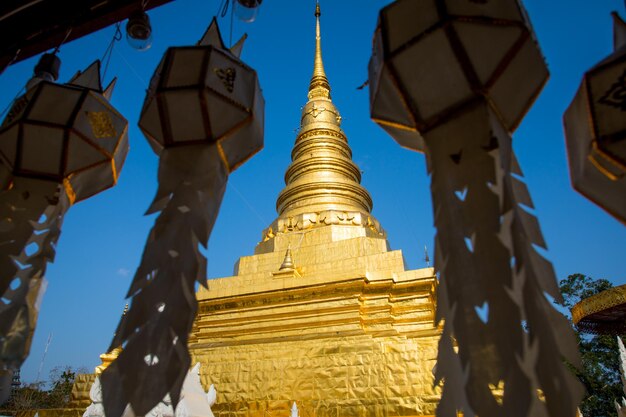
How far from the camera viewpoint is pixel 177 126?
206cm

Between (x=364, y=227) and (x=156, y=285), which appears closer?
(x=156, y=285)

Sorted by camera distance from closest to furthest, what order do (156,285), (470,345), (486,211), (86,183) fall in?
(470,345), (486,211), (156,285), (86,183)

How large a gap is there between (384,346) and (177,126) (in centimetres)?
596

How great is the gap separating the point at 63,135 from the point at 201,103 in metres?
0.88

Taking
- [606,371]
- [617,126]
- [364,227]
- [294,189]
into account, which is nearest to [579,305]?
[606,371]

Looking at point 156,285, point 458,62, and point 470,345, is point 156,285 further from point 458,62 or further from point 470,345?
point 458,62

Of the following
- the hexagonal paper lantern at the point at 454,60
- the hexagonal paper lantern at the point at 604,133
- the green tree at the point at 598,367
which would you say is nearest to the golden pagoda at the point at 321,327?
the hexagonal paper lantern at the point at 604,133

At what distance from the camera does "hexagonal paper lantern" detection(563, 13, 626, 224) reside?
1515 mm

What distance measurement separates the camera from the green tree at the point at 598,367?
19.5 meters

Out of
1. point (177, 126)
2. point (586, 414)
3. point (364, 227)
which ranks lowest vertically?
point (586, 414)

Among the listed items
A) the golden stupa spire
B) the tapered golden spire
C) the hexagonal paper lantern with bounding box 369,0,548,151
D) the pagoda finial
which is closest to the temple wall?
the tapered golden spire

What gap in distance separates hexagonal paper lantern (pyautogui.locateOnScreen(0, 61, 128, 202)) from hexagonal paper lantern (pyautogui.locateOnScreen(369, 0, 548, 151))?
1600 mm

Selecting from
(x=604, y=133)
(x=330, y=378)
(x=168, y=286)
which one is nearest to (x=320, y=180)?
(x=330, y=378)

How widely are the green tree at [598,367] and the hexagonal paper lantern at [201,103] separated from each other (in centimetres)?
2008
